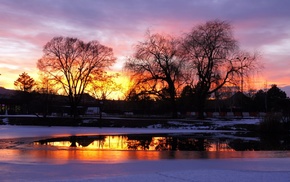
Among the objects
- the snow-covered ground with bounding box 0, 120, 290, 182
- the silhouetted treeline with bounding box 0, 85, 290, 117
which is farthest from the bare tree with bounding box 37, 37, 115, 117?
the snow-covered ground with bounding box 0, 120, 290, 182

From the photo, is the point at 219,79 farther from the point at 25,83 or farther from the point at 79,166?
the point at 25,83

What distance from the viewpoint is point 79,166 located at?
14930 mm

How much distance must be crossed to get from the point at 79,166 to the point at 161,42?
46.0 meters

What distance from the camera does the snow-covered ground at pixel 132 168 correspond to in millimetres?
12211

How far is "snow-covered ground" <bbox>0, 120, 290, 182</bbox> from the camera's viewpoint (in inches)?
481

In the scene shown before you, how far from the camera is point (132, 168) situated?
14648mm

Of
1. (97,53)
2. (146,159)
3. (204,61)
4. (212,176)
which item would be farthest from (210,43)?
(212,176)

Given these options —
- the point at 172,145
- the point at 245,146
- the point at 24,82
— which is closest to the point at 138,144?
the point at 172,145

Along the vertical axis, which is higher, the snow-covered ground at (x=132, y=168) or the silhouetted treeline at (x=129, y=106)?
the silhouetted treeline at (x=129, y=106)

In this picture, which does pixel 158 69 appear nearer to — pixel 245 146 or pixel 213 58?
pixel 213 58

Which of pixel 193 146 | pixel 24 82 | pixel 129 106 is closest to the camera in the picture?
pixel 193 146

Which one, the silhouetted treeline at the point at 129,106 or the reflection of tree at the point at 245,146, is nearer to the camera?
the reflection of tree at the point at 245,146

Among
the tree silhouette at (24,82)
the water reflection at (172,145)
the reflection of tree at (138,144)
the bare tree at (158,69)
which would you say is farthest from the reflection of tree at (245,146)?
the tree silhouette at (24,82)

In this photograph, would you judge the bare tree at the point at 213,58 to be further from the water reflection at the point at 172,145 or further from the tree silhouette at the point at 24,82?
the tree silhouette at the point at 24,82
